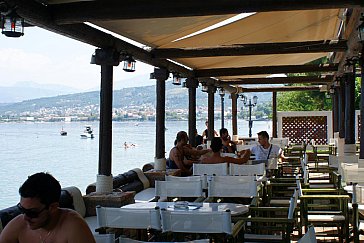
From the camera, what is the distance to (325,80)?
16094mm

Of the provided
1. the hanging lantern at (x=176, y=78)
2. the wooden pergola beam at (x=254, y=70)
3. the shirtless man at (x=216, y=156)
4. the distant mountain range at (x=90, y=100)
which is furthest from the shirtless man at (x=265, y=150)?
the distant mountain range at (x=90, y=100)

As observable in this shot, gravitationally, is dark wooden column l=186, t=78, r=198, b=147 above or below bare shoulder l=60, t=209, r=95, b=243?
above

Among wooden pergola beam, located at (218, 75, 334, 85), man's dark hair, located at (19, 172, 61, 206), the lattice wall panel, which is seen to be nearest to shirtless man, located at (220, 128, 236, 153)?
wooden pergola beam, located at (218, 75, 334, 85)

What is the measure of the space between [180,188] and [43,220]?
327 cm

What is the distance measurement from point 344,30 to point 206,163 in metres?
3.97

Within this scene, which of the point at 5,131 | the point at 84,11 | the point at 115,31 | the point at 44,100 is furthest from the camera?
the point at 5,131

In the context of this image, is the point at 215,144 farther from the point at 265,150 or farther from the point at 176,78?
the point at 176,78

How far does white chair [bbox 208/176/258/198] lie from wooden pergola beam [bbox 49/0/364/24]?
1.78 m

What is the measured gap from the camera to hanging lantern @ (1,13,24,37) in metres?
4.18

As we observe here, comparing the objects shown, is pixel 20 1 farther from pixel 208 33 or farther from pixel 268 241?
pixel 208 33

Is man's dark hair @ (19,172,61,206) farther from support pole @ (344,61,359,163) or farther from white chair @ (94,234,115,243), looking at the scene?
support pole @ (344,61,359,163)

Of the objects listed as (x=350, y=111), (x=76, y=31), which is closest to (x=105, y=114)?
(x=76, y=31)

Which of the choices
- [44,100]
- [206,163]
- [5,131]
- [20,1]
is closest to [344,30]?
[206,163]

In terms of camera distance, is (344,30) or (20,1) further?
→ (344,30)
